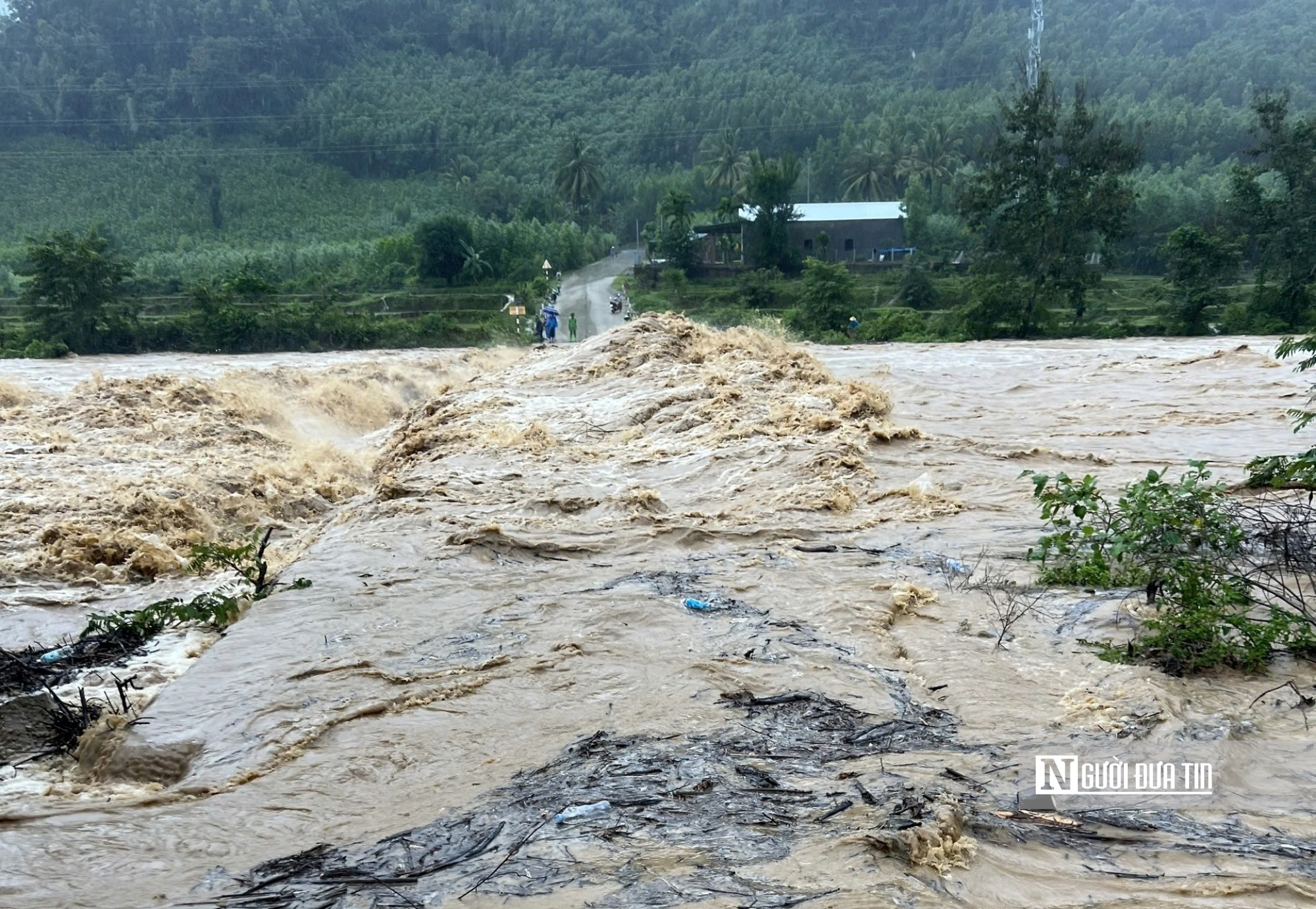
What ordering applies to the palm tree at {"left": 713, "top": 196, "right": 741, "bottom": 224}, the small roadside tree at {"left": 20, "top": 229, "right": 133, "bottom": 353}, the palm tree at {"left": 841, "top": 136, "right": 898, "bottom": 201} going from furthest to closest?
the palm tree at {"left": 841, "top": 136, "right": 898, "bottom": 201} → the palm tree at {"left": 713, "top": 196, "right": 741, "bottom": 224} → the small roadside tree at {"left": 20, "top": 229, "right": 133, "bottom": 353}

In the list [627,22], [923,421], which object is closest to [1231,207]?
[923,421]

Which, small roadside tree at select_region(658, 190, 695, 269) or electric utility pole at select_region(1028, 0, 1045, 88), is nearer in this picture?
small roadside tree at select_region(658, 190, 695, 269)

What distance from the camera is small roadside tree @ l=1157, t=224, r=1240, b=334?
2948 cm

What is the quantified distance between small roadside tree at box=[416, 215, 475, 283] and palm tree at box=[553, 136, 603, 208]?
2306 centimetres

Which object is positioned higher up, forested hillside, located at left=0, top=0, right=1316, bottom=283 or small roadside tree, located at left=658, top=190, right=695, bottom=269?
forested hillside, located at left=0, top=0, right=1316, bottom=283

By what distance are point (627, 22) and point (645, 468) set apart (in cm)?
10711

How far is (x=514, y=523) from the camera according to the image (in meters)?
8.98

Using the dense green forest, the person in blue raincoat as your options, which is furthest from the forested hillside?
the person in blue raincoat

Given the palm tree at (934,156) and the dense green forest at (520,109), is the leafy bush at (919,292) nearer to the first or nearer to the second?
the dense green forest at (520,109)

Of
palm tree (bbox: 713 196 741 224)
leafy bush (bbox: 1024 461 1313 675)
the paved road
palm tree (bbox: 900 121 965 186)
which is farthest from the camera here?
palm tree (bbox: 900 121 965 186)

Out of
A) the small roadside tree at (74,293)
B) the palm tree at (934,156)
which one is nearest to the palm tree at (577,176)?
the palm tree at (934,156)

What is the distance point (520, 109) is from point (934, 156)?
1656 inches

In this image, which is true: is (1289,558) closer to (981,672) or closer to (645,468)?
(981,672)

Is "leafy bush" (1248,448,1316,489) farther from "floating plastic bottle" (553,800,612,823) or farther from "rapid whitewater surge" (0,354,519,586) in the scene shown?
"rapid whitewater surge" (0,354,519,586)
